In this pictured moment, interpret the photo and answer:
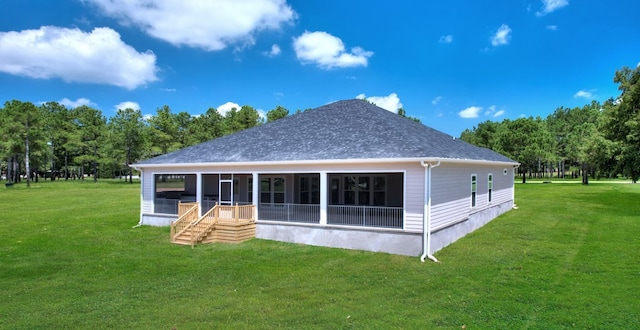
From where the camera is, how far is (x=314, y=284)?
918cm

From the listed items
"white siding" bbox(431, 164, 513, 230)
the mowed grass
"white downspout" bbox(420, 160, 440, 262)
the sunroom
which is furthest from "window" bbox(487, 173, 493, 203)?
"white downspout" bbox(420, 160, 440, 262)

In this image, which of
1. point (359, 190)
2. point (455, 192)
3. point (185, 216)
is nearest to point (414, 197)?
point (455, 192)

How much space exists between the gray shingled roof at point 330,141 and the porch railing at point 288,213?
2.13 meters

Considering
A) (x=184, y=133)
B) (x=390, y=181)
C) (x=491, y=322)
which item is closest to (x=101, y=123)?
(x=184, y=133)

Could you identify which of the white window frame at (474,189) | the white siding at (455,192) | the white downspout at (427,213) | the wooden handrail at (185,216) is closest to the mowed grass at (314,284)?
the white downspout at (427,213)

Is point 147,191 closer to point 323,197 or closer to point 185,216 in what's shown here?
point 185,216

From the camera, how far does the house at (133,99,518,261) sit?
12297 millimetres

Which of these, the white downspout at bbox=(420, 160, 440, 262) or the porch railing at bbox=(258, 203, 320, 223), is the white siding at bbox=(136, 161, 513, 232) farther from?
the porch railing at bbox=(258, 203, 320, 223)

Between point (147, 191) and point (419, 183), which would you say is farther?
point (147, 191)

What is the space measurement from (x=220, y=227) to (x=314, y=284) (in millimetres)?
6411

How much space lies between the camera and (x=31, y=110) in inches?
1924

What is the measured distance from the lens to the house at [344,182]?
484 inches

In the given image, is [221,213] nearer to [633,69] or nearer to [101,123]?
[633,69]

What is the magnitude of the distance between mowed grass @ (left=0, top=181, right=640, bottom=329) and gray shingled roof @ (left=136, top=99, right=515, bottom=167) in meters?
3.26
